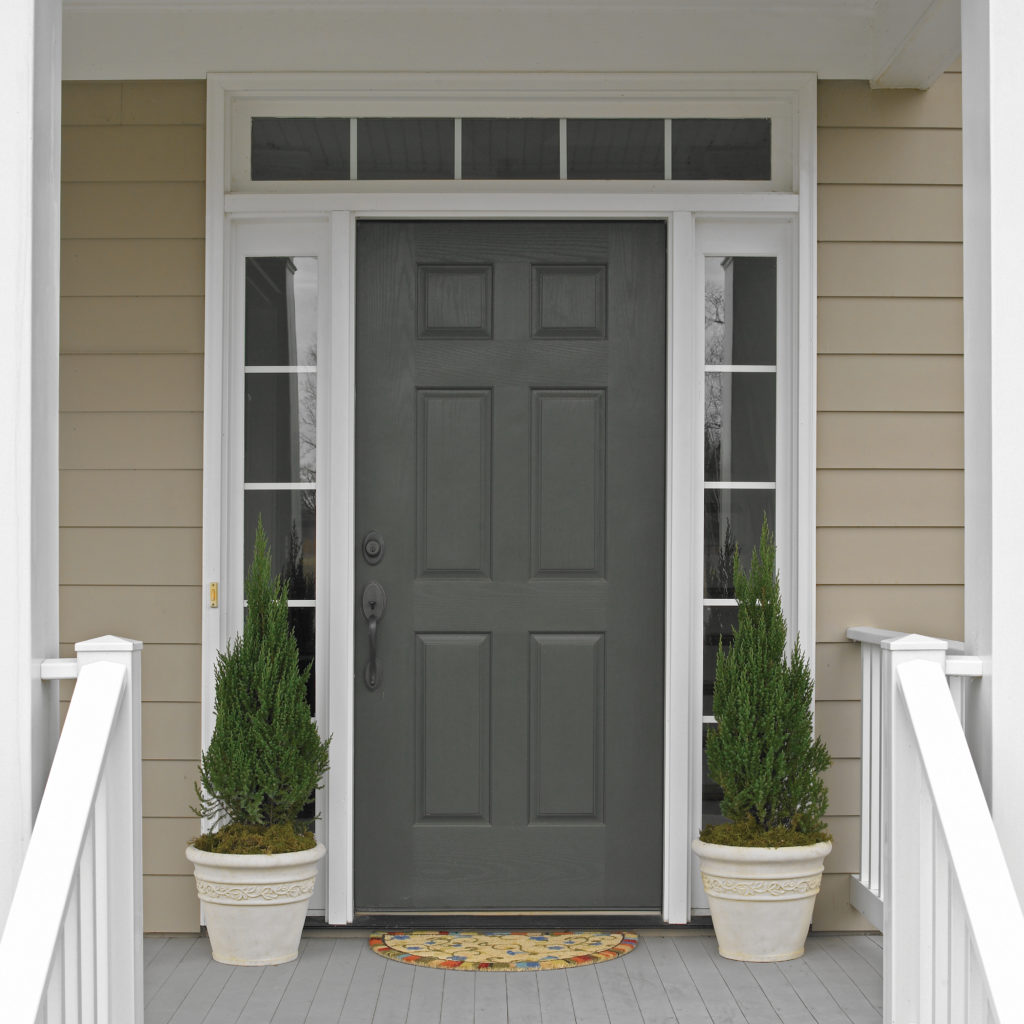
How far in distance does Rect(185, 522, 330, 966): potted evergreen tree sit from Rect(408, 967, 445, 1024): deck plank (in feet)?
1.20

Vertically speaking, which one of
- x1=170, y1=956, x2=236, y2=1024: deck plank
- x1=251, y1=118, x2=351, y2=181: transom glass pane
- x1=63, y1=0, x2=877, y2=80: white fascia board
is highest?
x1=63, y1=0, x2=877, y2=80: white fascia board

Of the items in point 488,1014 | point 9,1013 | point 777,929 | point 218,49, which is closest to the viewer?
point 9,1013

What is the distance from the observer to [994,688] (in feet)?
7.14

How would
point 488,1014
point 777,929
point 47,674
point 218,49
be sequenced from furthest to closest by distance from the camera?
point 218,49, point 777,929, point 488,1014, point 47,674

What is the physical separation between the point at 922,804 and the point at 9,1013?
1.51 m

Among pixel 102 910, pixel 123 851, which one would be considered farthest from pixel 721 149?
pixel 102 910

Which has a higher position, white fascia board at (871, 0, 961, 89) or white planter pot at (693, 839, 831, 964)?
white fascia board at (871, 0, 961, 89)

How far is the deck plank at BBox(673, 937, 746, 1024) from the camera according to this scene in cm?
287

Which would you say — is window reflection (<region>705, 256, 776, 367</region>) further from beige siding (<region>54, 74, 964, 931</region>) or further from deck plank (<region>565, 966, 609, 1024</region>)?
deck plank (<region>565, 966, 609, 1024</region>)

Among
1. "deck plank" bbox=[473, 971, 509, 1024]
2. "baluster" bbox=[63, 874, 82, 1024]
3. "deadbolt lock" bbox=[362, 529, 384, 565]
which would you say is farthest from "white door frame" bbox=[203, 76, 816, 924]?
"baluster" bbox=[63, 874, 82, 1024]

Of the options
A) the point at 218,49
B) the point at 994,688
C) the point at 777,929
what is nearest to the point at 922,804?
the point at 994,688

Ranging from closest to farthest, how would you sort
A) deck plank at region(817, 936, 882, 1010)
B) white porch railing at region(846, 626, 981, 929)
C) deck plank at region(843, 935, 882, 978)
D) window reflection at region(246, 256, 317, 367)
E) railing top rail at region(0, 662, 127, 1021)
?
railing top rail at region(0, 662, 127, 1021) < deck plank at region(817, 936, 882, 1010) < deck plank at region(843, 935, 882, 978) < white porch railing at region(846, 626, 981, 929) < window reflection at region(246, 256, 317, 367)

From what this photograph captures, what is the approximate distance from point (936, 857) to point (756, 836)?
1139 millimetres

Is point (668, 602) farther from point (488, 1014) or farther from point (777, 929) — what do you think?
point (488, 1014)
